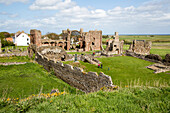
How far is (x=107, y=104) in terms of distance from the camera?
6520 mm

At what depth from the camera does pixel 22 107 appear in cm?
584

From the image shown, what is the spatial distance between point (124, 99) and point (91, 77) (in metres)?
4.54

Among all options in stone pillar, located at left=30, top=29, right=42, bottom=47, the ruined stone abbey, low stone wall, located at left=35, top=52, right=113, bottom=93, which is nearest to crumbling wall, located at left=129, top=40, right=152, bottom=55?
Answer: the ruined stone abbey

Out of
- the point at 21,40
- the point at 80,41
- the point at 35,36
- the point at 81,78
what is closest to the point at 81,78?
the point at 81,78

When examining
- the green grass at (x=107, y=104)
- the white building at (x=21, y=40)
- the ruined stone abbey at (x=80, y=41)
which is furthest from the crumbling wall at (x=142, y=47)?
the white building at (x=21, y=40)

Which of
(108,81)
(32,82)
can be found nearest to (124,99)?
(108,81)

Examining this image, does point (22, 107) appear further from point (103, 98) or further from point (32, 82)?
point (32, 82)

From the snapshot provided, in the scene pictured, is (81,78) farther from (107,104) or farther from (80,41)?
(80,41)

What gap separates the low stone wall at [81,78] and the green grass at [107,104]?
2.59 metres

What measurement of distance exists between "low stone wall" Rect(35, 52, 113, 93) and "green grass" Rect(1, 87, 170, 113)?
2594 millimetres

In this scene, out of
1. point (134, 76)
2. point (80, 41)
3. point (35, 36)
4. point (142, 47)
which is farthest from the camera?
point (80, 41)

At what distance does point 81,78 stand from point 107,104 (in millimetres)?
6057

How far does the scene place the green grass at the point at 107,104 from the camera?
5.88m

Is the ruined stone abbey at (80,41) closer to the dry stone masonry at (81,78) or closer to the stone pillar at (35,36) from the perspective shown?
the stone pillar at (35,36)
